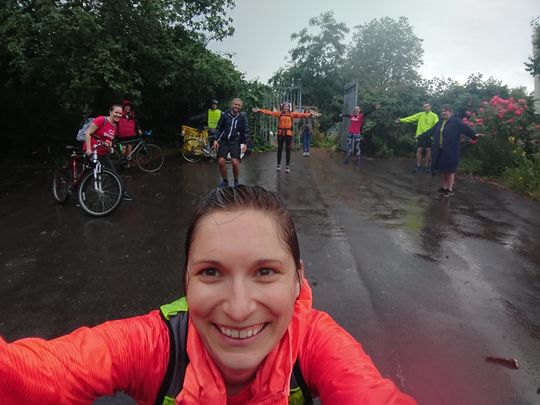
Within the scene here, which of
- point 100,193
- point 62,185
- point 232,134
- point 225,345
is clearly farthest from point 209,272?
point 62,185

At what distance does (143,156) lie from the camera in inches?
441

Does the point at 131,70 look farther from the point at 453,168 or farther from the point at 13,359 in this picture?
the point at 13,359

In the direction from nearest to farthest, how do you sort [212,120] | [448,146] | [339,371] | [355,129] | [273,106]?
[339,371] → [448,146] → [355,129] → [212,120] → [273,106]

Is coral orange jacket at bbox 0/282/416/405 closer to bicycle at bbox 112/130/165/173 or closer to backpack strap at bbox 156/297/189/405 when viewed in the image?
backpack strap at bbox 156/297/189/405

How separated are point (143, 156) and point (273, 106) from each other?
22.2 feet

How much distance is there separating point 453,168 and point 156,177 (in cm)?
692

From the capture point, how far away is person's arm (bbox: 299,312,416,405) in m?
1.30

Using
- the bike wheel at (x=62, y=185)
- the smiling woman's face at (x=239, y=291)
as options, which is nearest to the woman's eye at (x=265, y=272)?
the smiling woman's face at (x=239, y=291)

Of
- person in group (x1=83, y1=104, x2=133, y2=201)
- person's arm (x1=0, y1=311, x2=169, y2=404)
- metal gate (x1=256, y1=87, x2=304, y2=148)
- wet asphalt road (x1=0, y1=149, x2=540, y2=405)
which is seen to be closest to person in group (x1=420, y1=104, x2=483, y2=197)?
wet asphalt road (x1=0, y1=149, x2=540, y2=405)

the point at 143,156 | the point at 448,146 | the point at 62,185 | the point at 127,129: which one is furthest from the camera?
the point at 143,156

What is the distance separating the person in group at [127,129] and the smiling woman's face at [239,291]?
9.94m

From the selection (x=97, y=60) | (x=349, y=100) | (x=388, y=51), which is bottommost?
(x=349, y=100)

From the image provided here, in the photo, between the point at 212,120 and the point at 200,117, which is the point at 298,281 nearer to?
the point at 212,120

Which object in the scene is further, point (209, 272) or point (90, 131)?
point (90, 131)
